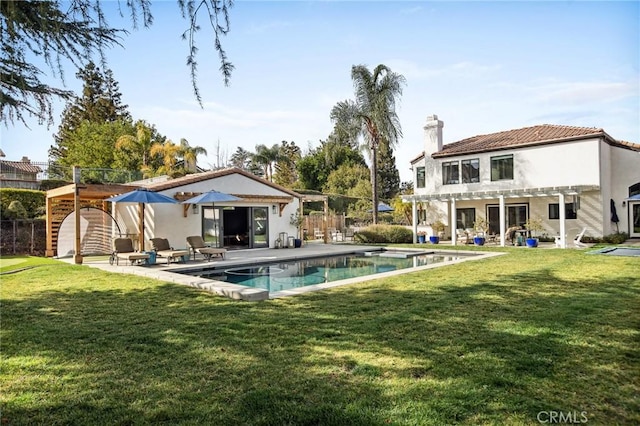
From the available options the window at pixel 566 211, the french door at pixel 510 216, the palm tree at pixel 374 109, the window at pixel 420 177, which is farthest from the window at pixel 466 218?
the palm tree at pixel 374 109

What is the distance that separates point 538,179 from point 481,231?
14.5ft

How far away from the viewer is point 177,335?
18.4 ft

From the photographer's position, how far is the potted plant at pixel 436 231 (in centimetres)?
2419

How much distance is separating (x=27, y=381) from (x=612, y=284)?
423 inches

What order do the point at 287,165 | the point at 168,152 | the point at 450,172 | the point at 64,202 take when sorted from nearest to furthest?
the point at 64,202 < the point at 450,172 < the point at 168,152 < the point at 287,165

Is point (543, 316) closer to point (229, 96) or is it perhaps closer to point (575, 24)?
point (575, 24)

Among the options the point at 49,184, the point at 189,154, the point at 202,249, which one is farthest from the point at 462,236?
the point at 49,184

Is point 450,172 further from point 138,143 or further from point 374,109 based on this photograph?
point 138,143

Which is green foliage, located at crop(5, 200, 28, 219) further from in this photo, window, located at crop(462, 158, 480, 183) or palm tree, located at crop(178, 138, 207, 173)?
window, located at crop(462, 158, 480, 183)

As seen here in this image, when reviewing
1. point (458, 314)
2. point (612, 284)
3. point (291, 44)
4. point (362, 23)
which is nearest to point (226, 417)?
point (458, 314)

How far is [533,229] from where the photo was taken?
22.1 metres

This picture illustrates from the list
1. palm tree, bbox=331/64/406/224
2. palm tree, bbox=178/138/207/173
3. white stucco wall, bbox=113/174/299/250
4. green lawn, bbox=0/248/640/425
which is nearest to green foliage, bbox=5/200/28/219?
white stucco wall, bbox=113/174/299/250

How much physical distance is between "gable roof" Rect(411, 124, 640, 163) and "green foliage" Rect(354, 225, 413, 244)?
6415 millimetres

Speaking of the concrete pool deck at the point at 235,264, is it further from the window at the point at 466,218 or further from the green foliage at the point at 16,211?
the green foliage at the point at 16,211
